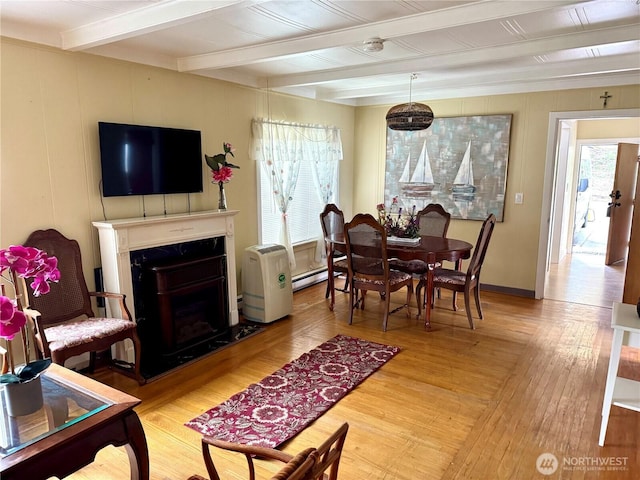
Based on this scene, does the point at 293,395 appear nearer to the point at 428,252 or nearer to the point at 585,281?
the point at 428,252

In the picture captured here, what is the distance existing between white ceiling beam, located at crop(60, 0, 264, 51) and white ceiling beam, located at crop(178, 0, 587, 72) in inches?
35.9

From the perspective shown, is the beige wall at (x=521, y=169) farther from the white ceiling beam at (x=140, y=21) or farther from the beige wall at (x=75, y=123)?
the white ceiling beam at (x=140, y=21)

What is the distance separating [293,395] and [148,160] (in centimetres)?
217

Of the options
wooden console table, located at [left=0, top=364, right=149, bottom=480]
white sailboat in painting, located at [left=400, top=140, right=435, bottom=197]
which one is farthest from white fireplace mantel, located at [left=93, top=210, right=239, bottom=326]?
white sailboat in painting, located at [left=400, top=140, right=435, bottom=197]

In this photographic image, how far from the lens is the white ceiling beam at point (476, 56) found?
2945 millimetres

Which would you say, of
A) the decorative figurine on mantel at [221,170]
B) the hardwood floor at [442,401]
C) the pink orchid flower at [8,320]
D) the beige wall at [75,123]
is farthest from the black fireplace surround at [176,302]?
the pink orchid flower at [8,320]

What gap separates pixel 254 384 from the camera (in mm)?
3139

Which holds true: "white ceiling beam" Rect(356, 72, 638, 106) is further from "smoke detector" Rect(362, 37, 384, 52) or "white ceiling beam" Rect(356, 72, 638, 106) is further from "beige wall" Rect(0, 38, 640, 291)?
"smoke detector" Rect(362, 37, 384, 52)

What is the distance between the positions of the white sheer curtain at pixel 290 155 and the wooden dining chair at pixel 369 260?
1107 mm

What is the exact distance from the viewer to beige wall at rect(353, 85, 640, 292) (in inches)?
191

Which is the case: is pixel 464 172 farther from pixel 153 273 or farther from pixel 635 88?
pixel 153 273

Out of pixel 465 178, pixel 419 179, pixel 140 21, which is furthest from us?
pixel 419 179

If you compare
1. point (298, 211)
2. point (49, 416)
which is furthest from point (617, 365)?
point (298, 211)

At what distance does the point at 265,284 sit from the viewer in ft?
14.1
